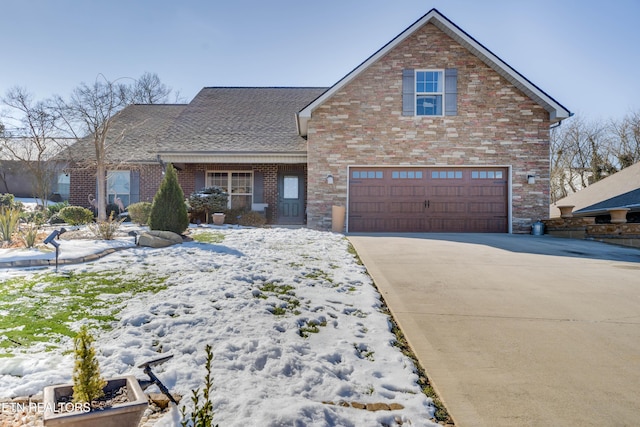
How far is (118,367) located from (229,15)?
1033cm

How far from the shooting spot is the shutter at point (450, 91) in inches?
503

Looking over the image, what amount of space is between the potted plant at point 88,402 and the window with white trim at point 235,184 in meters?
13.3

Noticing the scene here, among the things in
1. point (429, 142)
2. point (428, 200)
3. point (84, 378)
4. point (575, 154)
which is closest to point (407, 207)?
point (428, 200)

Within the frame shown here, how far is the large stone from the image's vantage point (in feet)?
24.4

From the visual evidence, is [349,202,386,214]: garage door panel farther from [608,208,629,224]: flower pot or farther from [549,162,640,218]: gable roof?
[549,162,640,218]: gable roof

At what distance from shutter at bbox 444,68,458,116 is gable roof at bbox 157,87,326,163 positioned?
5021 millimetres

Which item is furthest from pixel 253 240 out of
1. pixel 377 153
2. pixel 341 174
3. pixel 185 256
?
pixel 377 153

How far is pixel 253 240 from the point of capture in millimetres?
8406

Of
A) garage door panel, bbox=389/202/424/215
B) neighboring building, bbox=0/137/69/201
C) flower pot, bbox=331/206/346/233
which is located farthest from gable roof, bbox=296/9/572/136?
neighboring building, bbox=0/137/69/201

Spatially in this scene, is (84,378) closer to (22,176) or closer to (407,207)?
(407,207)

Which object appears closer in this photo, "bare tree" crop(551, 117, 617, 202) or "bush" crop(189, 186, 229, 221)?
"bush" crop(189, 186, 229, 221)

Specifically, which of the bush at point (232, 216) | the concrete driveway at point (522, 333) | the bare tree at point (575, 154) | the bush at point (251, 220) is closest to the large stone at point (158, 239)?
the concrete driveway at point (522, 333)

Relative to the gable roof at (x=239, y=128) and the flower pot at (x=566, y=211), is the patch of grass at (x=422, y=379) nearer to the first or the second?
the flower pot at (x=566, y=211)

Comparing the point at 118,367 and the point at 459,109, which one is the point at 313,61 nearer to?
the point at 459,109
